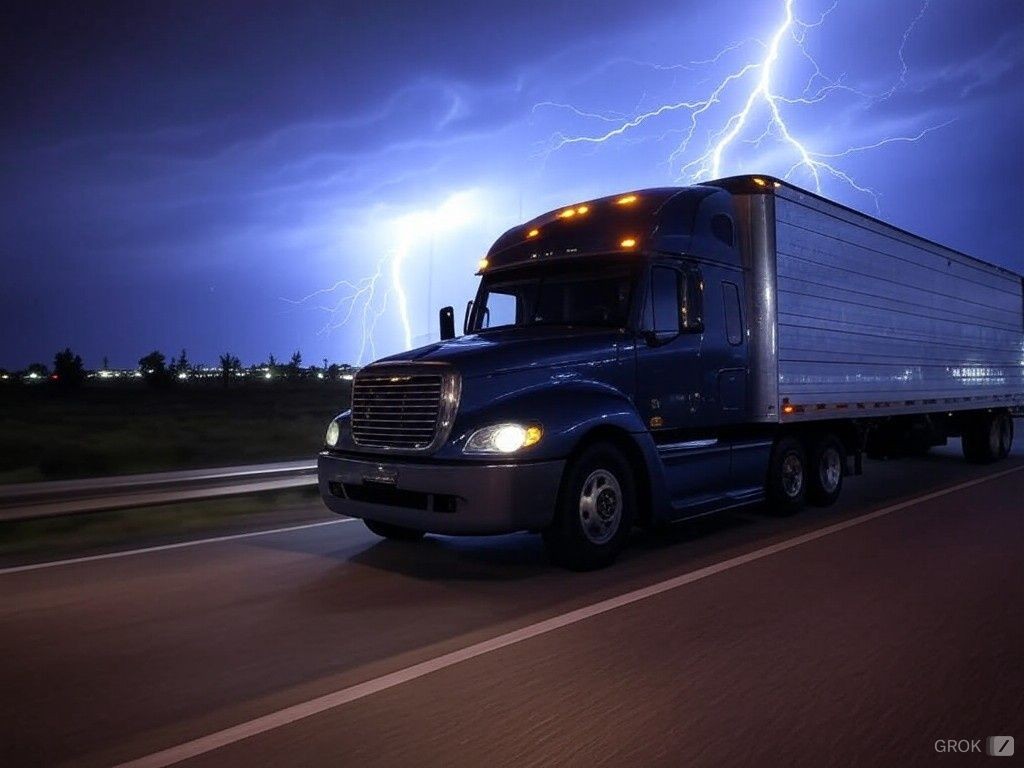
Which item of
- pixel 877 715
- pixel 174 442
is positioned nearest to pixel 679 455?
pixel 877 715

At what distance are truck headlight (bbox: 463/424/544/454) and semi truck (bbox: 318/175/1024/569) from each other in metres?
0.02

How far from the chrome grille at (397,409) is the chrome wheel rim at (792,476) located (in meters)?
4.80

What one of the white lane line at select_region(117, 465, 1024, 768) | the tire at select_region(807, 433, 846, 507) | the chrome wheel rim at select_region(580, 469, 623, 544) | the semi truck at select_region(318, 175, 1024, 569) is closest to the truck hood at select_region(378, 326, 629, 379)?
the semi truck at select_region(318, 175, 1024, 569)

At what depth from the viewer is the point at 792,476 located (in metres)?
10.5

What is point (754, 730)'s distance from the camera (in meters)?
4.01

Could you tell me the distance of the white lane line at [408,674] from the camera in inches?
150

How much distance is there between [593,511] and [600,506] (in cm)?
10

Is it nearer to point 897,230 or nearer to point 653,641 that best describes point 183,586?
point 653,641

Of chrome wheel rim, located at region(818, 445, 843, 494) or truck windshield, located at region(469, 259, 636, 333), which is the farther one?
chrome wheel rim, located at region(818, 445, 843, 494)

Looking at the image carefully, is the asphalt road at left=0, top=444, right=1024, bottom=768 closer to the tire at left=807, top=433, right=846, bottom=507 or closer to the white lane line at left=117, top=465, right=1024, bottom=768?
the white lane line at left=117, top=465, right=1024, bottom=768

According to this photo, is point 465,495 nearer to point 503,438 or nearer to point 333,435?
point 503,438

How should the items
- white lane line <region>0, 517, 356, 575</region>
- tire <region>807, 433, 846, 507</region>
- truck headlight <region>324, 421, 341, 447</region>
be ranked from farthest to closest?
tire <region>807, 433, 846, 507</region>, truck headlight <region>324, 421, 341, 447</region>, white lane line <region>0, 517, 356, 575</region>

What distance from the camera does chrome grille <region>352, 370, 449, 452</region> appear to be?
7.18 meters

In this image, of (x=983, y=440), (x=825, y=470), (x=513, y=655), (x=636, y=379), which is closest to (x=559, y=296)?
(x=636, y=379)
